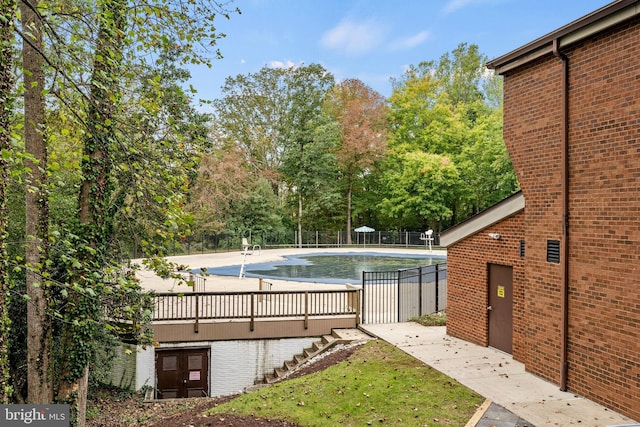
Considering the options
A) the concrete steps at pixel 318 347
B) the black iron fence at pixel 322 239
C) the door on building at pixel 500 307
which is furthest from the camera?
the black iron fence at pixel 322 239

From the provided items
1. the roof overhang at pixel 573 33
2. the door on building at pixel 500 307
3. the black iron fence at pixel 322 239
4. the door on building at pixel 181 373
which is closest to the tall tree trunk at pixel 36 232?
the door on building at pixel 181 373

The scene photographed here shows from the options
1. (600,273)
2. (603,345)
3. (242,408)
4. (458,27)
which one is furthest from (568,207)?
(458,27)

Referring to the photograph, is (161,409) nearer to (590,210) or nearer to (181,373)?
(181,373)

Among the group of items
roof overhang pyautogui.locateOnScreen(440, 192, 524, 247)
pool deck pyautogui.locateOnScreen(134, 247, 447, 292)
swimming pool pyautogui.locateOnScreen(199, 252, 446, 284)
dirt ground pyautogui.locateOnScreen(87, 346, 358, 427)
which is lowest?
dirt ground pyautogui.locateOnScreen(87, 346, 358, 427)

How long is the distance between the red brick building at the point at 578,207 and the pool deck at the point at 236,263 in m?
6.82

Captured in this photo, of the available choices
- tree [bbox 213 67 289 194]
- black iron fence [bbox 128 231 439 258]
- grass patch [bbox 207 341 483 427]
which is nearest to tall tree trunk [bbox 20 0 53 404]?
grass patch [bbox 207 341 483 427]

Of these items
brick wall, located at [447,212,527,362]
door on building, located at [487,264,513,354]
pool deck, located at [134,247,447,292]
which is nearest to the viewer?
brick wall, located at [447,212,527,362]

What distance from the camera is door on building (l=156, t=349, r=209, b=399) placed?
11.4m

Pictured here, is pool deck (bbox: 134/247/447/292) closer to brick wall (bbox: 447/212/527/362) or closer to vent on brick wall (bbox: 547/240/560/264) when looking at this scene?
brick wall (bbox: 447/212/527/362)

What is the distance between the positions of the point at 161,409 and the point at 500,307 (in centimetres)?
830

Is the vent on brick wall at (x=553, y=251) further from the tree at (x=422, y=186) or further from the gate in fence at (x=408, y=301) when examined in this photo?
the tree at (x=422, y=186)

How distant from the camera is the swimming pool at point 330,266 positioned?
2277 centimetres

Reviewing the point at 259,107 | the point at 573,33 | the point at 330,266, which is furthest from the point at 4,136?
the point at 259,107

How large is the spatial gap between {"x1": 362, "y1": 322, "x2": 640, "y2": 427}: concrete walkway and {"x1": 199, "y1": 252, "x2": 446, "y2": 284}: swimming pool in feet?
32.1
